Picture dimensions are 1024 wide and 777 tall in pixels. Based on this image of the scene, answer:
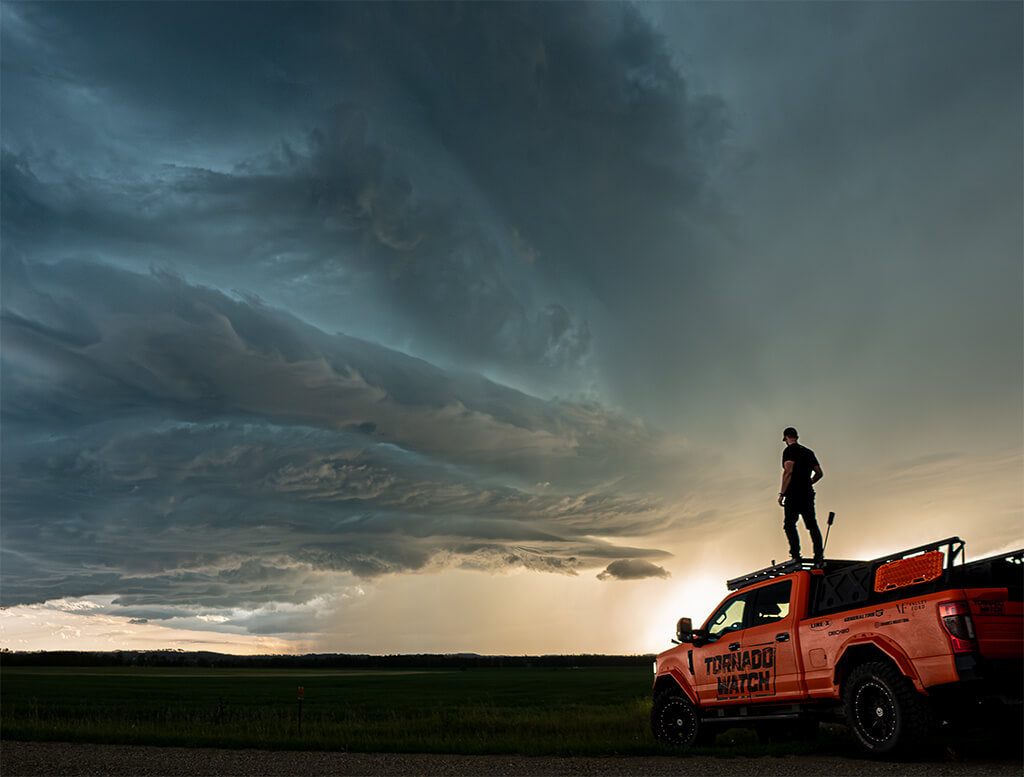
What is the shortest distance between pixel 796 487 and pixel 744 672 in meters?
3.15

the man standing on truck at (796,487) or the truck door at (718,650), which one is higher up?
the man standing on truck at (796,487)

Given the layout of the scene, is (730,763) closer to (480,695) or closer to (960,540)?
(960,540)

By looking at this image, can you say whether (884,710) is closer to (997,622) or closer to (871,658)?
(871,658)

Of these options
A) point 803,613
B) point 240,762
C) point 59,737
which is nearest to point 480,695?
point 59,737

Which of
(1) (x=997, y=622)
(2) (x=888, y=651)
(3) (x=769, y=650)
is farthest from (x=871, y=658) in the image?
(3) (x=769, y=650)

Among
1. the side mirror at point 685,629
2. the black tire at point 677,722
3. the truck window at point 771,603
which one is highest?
the truck window at point 771,603

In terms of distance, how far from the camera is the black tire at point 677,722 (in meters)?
11.9

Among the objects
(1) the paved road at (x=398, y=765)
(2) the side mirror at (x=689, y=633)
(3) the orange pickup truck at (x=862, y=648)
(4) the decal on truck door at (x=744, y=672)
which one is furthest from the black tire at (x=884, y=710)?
(2) the side mirror at (x=689, y=633)

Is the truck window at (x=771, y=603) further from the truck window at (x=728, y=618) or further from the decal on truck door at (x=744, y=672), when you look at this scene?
the decal on truck door at (x=744, y=672)

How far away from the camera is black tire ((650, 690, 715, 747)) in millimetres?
11930

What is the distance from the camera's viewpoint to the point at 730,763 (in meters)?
10.3

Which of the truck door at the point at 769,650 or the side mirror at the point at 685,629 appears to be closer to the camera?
the truck door at the point at 769,650

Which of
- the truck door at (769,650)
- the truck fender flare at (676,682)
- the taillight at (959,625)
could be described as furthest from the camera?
the truck fender flare at (676,682)

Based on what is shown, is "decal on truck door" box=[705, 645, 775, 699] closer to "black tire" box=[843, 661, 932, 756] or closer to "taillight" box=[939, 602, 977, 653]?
"black tire" box=[843, 661, 932, 756]
